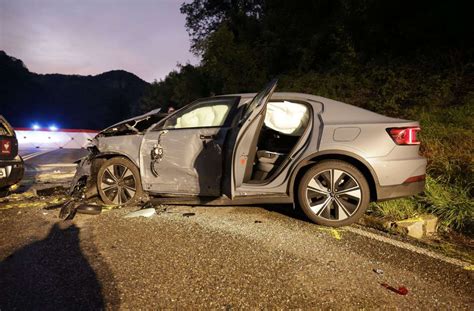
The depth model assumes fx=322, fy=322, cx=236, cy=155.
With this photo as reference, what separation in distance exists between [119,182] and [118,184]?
0.11 feet

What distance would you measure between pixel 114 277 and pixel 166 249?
62cm

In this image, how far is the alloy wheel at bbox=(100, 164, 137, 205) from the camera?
4.43m

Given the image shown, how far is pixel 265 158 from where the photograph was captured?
431 centimetres

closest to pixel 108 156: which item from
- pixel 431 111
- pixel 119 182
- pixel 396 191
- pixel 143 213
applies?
pixel 119 182

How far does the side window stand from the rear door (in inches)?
93.2

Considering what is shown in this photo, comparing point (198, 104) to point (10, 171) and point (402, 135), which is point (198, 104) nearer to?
point (402, 135)

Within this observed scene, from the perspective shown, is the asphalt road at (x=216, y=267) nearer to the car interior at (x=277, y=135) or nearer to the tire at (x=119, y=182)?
the tire at (x=119, y=182)

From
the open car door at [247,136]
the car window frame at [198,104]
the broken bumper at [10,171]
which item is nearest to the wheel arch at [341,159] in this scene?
the open car door at [247,136]

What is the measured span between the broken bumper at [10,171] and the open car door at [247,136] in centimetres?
337

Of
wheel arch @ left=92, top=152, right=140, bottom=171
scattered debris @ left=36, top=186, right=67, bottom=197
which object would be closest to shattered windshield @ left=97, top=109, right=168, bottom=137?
wheel arch @ left=92, top=152, right=140, bottom=171

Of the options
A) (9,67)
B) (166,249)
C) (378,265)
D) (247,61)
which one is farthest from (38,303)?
(9,67)

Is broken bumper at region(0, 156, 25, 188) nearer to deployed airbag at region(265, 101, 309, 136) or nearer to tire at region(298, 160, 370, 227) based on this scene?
deployed airbag at region(265, 101, 309, 136)

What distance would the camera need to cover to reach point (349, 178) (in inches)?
142

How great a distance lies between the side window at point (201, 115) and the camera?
4.32 meters
